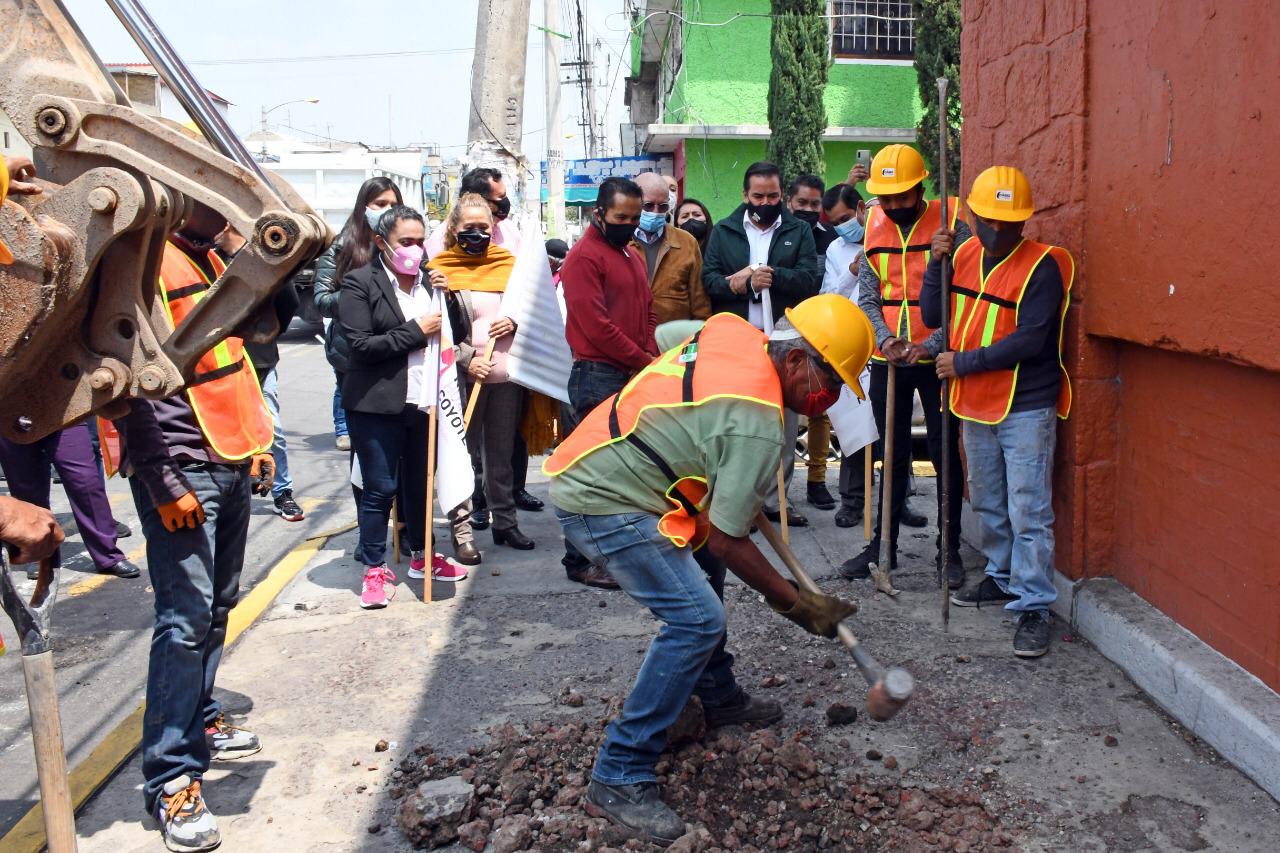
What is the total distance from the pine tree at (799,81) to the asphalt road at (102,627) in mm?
11854

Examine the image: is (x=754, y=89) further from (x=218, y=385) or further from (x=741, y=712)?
(x=218, y=385)

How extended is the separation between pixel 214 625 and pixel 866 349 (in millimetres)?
2408

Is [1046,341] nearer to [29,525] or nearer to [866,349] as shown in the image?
[866,349]

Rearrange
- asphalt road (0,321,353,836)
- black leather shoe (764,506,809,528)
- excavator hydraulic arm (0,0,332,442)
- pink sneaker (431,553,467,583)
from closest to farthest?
excavator hydraulic arm (0,0,332,442)
asphalt road (0,321,353,836)
pink sneaker (431,553,467,583)
black leather shoe (764,506,809,528)

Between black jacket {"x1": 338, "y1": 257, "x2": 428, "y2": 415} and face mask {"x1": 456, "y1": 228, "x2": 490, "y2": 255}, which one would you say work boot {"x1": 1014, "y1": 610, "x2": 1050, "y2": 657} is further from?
face mask {"x1": 456, "y1": 228, "x2": 490, "y2": 255}

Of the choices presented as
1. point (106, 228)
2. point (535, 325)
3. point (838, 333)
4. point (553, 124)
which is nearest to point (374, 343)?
A: point (535, 325)

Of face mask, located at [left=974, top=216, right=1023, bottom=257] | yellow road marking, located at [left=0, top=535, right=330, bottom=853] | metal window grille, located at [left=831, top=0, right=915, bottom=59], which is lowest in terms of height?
yellow road marking, located at [left=0, top=535, right=330, bottom=853]

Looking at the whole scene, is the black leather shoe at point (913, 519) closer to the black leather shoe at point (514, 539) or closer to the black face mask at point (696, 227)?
the black leather shoe at point (514, 539)

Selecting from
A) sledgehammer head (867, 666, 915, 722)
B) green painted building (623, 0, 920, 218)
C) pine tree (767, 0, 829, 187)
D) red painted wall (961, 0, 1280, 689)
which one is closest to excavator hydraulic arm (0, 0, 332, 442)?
sledgehammer head (867, 666, 915, 722)

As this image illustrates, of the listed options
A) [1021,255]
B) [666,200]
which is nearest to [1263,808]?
[1021,255]

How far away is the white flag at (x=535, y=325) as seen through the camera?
645cm

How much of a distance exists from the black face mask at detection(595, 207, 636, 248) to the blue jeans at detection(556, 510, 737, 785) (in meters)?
2.52

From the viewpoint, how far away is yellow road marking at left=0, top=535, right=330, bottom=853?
3.54 m

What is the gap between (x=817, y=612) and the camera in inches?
138
